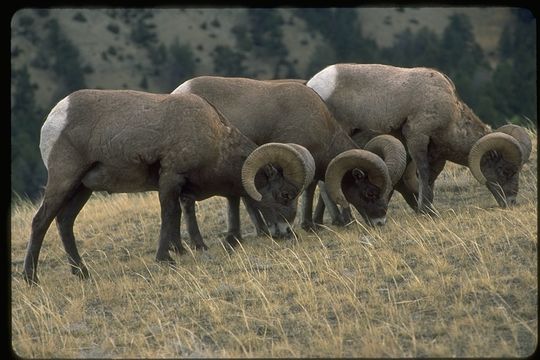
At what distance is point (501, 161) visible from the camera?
1492cm

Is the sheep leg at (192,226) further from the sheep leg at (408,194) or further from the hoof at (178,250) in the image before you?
the sheep leg at (408,194)

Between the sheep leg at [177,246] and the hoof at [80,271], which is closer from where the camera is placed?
the hoof at [80,271]

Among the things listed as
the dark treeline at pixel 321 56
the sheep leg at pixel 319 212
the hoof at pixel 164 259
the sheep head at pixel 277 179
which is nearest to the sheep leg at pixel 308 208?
the sheep leg at pixel 319 212

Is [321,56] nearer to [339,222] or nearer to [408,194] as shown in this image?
[408,194]

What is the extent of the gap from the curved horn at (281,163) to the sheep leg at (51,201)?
2.26m

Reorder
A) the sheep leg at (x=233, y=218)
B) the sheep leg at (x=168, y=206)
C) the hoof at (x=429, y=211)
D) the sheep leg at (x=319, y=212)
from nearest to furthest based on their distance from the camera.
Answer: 1. the sheep leg at (x=168, y=206)
2. the sheep leg at (x=233, y=218)
3. the hoof at (x=429, y=211)
4. the sheep leg at (x=319, y=212)

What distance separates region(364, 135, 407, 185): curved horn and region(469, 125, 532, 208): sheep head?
1345mm

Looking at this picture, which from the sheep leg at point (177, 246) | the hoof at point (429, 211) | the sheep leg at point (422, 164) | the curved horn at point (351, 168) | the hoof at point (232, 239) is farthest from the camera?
the sheep leg at point (422, 164)

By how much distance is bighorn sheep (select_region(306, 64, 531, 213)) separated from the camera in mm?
14797

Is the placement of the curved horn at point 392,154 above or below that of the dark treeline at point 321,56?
above

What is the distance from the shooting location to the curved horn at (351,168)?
13461 millimetres

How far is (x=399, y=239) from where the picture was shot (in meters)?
12.0

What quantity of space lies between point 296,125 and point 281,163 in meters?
1.25

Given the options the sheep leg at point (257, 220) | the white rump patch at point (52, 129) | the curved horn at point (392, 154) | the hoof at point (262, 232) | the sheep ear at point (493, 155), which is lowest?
the hoof at point (262, 232)
